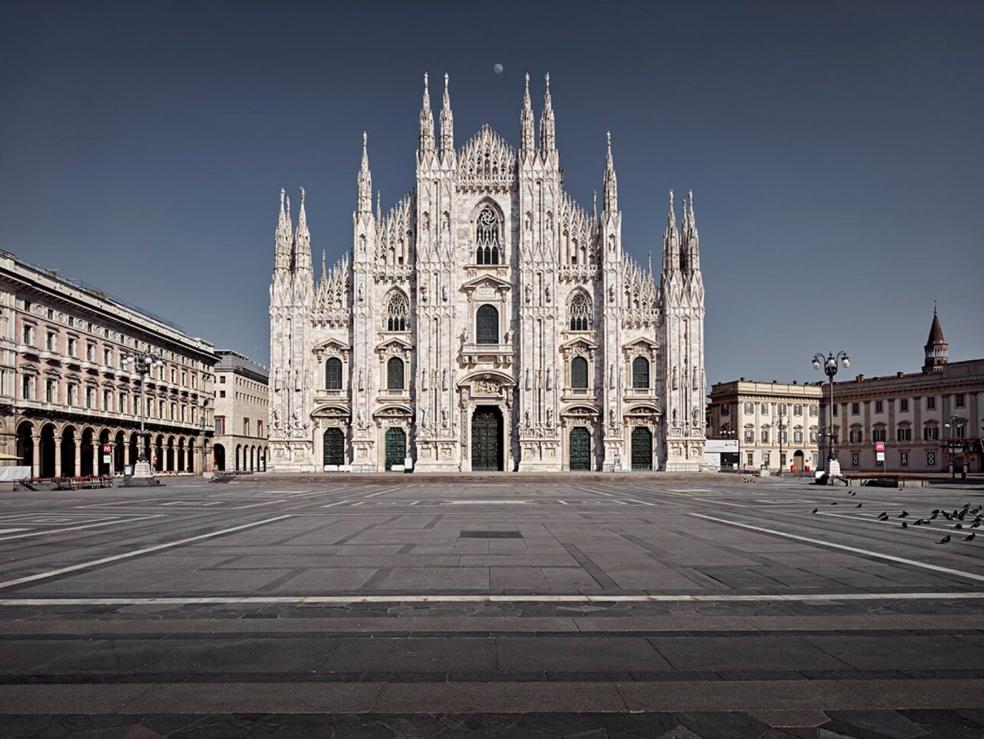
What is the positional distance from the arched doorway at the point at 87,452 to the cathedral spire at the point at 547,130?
40660mm

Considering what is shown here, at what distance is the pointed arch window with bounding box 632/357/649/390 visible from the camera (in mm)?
59250

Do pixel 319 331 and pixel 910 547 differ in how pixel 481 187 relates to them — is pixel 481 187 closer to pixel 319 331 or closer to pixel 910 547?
pixel 319 331

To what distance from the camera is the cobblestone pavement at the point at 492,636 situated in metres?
5.44

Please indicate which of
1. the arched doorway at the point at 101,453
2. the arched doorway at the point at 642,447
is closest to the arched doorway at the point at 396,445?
the arched doorway at the point at 642,447

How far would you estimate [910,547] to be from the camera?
46.8 feet

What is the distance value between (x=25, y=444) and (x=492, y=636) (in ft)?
188

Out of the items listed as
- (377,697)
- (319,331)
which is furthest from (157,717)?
(319,331)

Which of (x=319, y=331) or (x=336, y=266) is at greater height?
(x=336, y=266)

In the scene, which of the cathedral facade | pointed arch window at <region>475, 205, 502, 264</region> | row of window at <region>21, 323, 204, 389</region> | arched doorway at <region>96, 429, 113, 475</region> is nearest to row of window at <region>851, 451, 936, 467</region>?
the cathedral facade

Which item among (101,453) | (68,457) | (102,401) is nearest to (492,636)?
(102,401)

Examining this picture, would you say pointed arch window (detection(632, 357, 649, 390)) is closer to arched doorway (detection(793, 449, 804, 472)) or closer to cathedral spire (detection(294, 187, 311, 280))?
cathedral spire (detection(294, 187, 311, 280))

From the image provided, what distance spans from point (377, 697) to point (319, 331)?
54.5m

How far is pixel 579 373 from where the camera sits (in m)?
58.9

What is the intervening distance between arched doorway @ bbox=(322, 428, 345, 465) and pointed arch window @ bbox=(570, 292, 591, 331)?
19.0 meters
